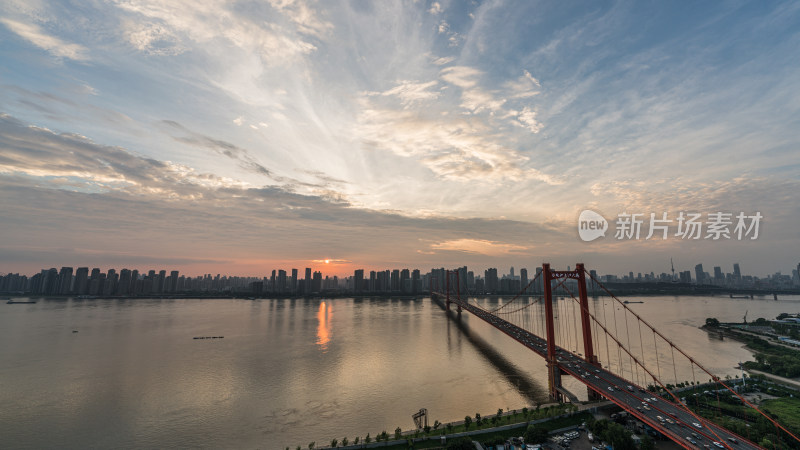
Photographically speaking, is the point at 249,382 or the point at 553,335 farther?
the point at 249,382

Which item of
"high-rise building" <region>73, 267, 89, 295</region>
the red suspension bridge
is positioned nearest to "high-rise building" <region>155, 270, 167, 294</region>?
"high-rise building" <region>73, 267, 89, 295</region>

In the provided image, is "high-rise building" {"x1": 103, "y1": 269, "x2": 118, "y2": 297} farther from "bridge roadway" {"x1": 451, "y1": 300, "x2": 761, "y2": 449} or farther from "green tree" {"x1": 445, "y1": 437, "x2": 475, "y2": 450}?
"bridge roadway" {"x1": 451, "y1": 300, "x2": 761, "y2": 449}

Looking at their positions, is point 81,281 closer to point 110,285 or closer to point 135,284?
point 110,285

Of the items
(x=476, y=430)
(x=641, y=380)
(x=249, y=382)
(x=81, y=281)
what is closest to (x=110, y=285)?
(x=81, y=281)

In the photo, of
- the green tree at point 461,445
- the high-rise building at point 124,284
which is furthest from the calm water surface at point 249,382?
the high-rise building at point 124,284

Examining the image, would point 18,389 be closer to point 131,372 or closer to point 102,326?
point 131,372

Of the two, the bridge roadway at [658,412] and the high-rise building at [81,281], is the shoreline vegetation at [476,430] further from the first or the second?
the high-rise building at [81,281]
